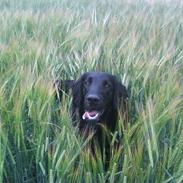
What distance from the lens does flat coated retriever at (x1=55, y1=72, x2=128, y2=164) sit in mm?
2416

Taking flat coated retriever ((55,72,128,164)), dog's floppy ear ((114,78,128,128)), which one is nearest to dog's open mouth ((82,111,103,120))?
flat coated retriever ((55,72,128,164))

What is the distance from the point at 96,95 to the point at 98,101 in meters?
0.04

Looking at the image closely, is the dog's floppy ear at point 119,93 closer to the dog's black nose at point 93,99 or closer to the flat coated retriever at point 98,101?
the flat coated retriever at point 98,101

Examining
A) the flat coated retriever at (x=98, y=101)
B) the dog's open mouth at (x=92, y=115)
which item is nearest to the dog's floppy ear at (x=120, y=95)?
the flat coated retriever at (x=98, y=101)

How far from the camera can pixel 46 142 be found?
5.65 feet

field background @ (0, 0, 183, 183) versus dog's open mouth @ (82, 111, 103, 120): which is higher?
field background @ (0, 0, 183, 183)

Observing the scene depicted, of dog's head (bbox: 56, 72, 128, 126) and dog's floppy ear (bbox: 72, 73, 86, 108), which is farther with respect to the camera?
dog's floppy ear (bbox: 72, 73, 86, 108)

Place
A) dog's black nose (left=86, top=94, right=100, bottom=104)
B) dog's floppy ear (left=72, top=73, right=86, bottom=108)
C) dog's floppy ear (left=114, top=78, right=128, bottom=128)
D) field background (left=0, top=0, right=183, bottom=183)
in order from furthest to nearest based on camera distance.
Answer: dog's floppy ear (left=72, top=73, right=86, bottom=108) < dog's floppy ear (left=114, top=78, right=128, bottom=128) < dog's black nose (left=86, top=94, right=100, bottom=104) < field background (left=0, top=0, right=183, bottom=183)

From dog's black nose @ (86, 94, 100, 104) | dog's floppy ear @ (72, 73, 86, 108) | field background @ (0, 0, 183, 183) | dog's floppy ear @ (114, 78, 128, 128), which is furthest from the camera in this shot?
dog's floppy ear @ (72, 73, 86, 108)

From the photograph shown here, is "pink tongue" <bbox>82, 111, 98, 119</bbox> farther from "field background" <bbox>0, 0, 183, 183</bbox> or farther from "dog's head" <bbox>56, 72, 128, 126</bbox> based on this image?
"field background" <bbox>0, 0, 183, 183</bbox>

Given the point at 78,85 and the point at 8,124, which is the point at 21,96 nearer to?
the point at 8,124

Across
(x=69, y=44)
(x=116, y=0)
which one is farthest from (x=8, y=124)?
(x=116, y=0)

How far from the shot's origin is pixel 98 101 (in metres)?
2.39

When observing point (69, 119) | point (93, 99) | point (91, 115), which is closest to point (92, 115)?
point (91, 115)
